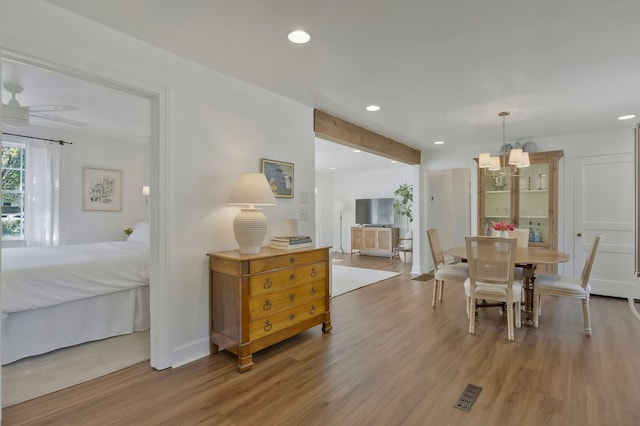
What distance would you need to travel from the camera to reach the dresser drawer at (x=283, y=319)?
8.37 feet

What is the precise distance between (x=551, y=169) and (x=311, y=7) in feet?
14.8

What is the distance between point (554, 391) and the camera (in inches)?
85.0

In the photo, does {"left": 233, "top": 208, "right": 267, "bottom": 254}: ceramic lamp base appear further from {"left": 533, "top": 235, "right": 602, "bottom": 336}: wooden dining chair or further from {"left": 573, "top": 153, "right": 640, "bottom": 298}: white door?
{"left": 573, "top": 153, "right": 640, "bottom": 298}: white door

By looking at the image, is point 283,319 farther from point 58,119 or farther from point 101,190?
point 101,190

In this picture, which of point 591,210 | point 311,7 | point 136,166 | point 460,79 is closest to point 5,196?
point 136,166

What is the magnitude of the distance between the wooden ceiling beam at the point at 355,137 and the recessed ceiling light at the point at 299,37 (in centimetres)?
152

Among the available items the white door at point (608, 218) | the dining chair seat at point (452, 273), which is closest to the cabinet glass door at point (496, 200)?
the white door at point (608, 218)

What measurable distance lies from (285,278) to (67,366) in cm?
176

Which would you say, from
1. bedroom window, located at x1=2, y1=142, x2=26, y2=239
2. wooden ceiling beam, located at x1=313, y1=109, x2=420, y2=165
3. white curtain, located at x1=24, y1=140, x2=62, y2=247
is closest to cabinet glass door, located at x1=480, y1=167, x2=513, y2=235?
wooden ceiling beam, located at x1=313, y1=109, x2=420, y2=165

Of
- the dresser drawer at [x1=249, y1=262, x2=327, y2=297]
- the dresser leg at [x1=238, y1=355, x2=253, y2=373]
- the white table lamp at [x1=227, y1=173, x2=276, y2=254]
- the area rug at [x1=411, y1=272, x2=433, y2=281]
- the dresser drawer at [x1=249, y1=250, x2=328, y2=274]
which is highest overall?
the white table lamp at [x1=227, y1=173, x2=276, y2=254]

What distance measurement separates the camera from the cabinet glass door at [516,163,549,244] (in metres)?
4.87

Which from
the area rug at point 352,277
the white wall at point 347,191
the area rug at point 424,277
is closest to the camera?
the area rug at point 352,277

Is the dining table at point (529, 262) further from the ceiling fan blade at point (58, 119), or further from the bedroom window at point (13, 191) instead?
the bedroom window at point (13, 191)

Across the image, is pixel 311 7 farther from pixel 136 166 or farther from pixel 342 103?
pixel 136 166
